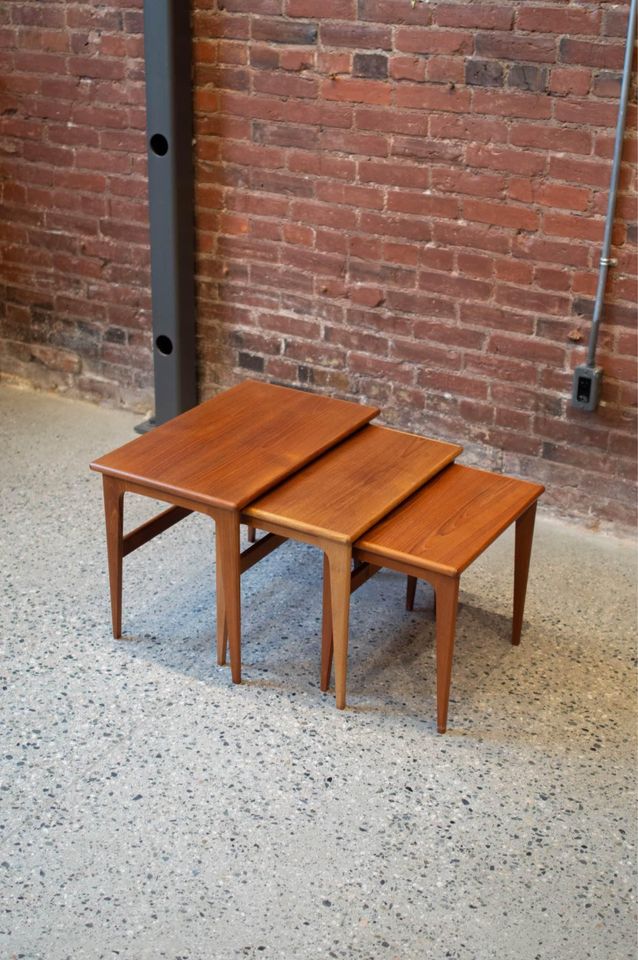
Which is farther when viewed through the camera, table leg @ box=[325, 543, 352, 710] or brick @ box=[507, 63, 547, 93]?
brick @ box=[507, 63, 547, 93]

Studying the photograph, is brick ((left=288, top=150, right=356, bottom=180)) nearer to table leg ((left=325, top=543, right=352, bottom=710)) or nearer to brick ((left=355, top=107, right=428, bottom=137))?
brick ((left=355, top=107, right=428, bottom=137))

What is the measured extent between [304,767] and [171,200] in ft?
6.43

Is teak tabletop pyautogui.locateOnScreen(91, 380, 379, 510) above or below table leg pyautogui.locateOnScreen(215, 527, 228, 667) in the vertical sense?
above

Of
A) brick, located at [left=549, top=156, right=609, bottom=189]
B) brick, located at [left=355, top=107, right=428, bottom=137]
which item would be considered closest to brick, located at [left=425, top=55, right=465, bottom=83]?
brick, located at [left=355, top=107, right=428, bottom=137]

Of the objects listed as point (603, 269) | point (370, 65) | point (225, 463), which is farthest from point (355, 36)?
point (225, 463)

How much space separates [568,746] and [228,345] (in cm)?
189

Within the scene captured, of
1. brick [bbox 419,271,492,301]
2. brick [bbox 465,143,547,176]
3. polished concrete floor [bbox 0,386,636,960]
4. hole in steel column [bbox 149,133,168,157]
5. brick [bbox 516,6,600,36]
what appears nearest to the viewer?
polished concrete floor [bbox 0,386,636,960]

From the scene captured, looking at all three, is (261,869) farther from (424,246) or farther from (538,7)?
(538,7)

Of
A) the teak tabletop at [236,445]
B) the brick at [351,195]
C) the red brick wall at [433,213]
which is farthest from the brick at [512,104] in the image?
the teak tabletop at [236,445]

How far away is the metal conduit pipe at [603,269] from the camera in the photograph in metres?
3.03

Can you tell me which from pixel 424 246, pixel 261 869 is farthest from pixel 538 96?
pixel 261 869

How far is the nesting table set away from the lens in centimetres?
268

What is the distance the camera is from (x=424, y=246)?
355 cm

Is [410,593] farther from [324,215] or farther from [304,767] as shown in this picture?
[324,215]
